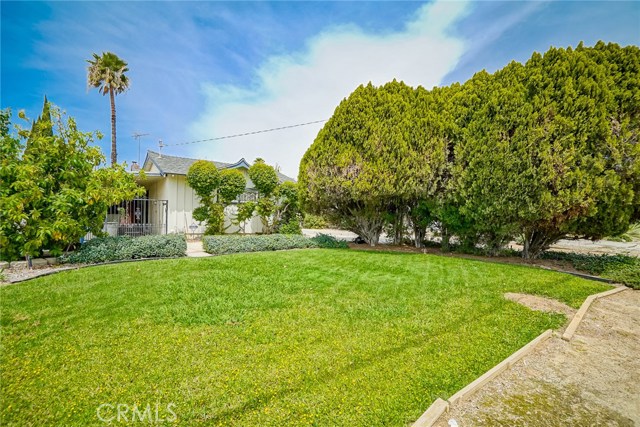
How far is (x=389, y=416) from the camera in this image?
224cm

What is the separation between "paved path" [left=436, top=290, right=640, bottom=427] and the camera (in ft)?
7.57

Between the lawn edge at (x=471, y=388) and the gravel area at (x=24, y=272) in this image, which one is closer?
the lawn edge at (x=471, y=388)

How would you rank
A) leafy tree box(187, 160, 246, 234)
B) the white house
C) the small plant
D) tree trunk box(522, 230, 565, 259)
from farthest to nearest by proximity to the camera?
the small plant, the white house, leafy tree box(187, 160, 246, 234), tree trunk box(522, 230, 565, 259)

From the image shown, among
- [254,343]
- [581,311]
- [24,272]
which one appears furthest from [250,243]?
[581,311]

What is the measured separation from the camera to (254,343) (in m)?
3.40

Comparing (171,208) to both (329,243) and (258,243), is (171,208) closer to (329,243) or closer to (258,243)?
(258,243)

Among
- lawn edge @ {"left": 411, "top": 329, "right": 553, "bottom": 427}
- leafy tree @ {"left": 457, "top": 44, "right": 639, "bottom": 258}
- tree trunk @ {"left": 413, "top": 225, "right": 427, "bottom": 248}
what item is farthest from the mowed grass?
tree trunk @ {"left": 413, "top": 225, "right": 427, "bottom": 248}

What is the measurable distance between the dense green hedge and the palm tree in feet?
50.2

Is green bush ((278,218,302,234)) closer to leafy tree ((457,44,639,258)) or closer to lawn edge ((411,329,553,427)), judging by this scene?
leafy tree ((457,44,639,258))

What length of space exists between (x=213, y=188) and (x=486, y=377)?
13.4 metres

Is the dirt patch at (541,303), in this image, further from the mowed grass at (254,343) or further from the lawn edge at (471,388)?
the lawn edge at (471,388)

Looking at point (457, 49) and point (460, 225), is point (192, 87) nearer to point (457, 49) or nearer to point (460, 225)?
point (457, 49)

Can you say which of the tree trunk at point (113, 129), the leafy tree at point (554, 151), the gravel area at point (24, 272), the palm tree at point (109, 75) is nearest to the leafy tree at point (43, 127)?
the gravel area at point (24, 272)

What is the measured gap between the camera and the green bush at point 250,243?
33.8ft
